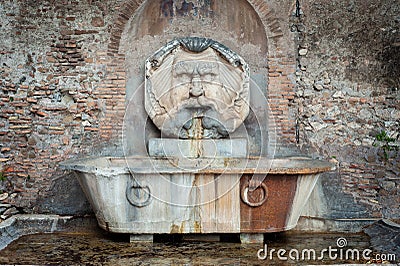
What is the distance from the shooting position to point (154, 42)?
6.74m

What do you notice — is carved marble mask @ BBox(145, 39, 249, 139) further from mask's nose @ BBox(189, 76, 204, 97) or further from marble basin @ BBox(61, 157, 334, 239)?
marble basin @ BBox(61, 157, 334, 239)

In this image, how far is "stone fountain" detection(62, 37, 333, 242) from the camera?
519 cm

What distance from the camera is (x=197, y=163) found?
5938mm

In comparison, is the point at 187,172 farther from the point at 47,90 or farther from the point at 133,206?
the point at 47,90

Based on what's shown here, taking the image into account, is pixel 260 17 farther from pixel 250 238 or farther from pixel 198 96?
pixel 250 238

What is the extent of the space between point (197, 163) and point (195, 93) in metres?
0.84

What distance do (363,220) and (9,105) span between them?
397 cm

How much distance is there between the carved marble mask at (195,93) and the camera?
20.8ft

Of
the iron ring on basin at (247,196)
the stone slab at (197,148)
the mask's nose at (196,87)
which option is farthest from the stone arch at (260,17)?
the iron ring on basin at (247,196)

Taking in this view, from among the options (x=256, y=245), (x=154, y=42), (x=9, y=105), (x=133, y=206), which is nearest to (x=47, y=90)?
(x=9, y=105)

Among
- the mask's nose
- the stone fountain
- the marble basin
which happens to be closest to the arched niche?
the stone fountain

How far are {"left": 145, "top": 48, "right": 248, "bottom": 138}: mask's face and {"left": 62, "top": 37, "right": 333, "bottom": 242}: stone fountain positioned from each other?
11mm

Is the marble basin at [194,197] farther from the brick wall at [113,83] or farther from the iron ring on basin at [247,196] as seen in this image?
the brick wall at [113,83]

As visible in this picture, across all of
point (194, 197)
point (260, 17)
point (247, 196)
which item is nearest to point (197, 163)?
point (194, 197)
